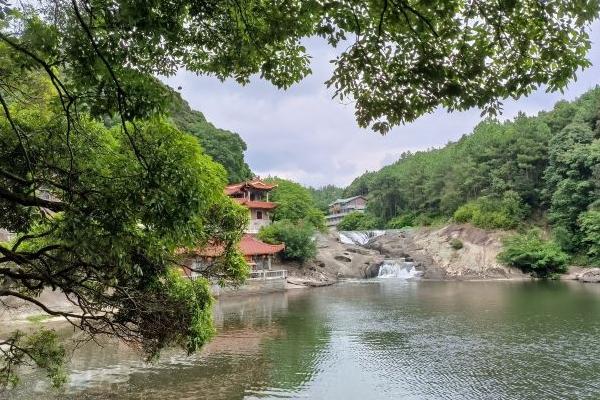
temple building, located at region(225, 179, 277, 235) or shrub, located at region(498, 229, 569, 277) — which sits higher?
temple building, located at region(225, 179, 277, 235)

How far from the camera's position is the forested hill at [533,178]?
39.3 metres

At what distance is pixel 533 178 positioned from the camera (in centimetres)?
4669

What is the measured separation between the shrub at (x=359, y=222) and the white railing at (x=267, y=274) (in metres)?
35.2

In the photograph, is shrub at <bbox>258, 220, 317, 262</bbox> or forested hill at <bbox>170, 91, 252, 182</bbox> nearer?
shrub at <bbox>258, 220, 317, 262</bbox>

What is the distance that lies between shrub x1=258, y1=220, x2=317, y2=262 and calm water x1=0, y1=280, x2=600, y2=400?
12.7 meters

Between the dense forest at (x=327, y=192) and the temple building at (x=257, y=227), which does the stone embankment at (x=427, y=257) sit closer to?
the temple building at (x=257, y=227)

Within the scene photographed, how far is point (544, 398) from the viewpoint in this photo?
1060 cm

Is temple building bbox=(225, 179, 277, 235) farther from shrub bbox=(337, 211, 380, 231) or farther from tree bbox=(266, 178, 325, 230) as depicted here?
shrub bbox=(337, 211, 380, 231)

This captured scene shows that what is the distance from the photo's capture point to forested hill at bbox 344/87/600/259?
3928 cm

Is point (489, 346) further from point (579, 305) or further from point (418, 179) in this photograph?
point (418, 179)

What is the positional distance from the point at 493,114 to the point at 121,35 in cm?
281

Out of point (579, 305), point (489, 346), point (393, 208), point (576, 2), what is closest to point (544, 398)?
point (489, 346)

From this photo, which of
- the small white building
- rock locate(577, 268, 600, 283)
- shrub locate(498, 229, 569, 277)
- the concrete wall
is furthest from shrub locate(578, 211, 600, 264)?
the small white building

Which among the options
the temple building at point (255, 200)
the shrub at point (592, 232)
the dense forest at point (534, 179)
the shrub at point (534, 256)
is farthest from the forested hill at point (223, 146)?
the shrub at point (592, 232)
